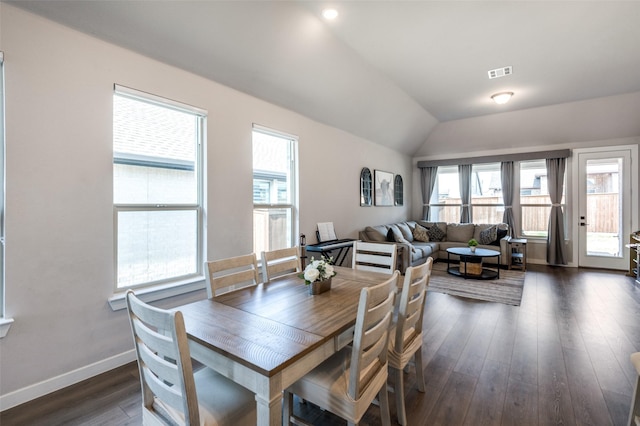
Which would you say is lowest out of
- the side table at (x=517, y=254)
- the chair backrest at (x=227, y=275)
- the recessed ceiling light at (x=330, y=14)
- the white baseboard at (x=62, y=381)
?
the white baseboard at (x=62, y=381)

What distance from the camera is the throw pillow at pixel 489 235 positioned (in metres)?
6.20

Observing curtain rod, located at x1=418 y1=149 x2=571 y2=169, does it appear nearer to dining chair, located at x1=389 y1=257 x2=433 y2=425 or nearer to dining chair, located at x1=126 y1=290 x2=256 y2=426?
dining chair, located at x1=389 y1=257 x2=433 y2=425

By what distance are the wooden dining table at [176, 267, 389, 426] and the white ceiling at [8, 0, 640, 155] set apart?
7.35 ft

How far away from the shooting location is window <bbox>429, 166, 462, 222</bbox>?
7.54 m

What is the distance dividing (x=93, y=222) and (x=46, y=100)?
2.96 feet

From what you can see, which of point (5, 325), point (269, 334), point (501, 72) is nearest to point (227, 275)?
point (269, 334)

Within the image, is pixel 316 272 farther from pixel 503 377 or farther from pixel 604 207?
pixel 604 207

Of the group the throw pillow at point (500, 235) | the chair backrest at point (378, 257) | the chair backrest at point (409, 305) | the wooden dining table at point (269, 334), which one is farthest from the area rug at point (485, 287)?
the wooden dining table at point (269, 334)

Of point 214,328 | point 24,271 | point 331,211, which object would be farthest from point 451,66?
point 24,271

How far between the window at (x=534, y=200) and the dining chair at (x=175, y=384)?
7.35m

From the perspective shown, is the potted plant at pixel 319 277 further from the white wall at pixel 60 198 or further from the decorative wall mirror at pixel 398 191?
the decorative wall mirror at pixel 398 191

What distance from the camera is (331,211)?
486 centimetres

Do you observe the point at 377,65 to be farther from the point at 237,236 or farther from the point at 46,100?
the point at 46,100

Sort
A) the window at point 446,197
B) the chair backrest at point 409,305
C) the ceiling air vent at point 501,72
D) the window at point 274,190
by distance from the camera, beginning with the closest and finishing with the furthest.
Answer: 1. the chair backrest at point 409,305
2. the window at point 274,190
3. the ceiling air vent at point 501,72
4. the window at point 446,197
